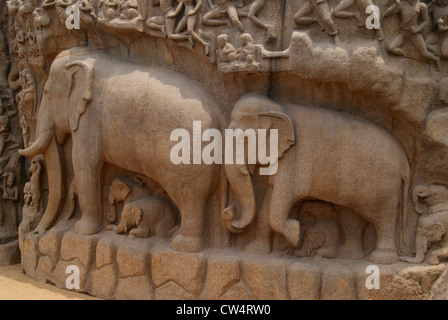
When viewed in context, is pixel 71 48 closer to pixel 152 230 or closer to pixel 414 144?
pixel 152 230

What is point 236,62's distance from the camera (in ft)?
11.8

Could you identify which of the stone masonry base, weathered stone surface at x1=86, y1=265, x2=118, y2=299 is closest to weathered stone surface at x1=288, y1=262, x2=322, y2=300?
the stone masonry base

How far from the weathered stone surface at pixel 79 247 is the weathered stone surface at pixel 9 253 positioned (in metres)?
1.19

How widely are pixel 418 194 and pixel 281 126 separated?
3.91ft

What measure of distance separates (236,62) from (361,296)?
78.4 inches

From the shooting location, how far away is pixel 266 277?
3.75 m

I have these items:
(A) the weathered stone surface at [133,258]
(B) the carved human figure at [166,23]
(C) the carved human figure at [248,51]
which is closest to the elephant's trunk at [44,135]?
(A) the weathered stone surface at [133,258]

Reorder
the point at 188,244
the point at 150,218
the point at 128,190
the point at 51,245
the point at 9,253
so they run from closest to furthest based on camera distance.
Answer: the point at 188,244
the point at 150,218
the point at 128,190
the point at 51,245
the point at 9,253

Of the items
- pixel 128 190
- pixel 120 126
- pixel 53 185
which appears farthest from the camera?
pixel 53 185

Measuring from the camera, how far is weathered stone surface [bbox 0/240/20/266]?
17.1 ft

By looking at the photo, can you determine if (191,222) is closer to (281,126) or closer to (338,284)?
(281,126)

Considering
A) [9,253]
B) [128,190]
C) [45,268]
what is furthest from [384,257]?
[9,253]

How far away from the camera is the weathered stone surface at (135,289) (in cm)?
404

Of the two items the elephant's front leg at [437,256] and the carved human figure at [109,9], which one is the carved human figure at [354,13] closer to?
the elephant's front leg at [437,256]
